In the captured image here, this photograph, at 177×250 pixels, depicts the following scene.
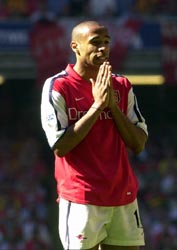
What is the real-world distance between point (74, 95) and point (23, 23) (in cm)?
1240

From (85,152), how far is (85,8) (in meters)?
13.6

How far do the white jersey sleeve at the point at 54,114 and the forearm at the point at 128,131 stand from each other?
0.24 meters

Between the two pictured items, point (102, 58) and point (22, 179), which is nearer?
point (102, 58)

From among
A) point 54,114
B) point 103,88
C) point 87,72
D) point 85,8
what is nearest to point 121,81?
point 87,72

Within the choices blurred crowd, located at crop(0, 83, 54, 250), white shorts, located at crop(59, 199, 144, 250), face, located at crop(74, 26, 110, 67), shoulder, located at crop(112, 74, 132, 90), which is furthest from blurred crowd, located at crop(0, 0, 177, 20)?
white shorts, located at crop(59, 199, 144, 250)

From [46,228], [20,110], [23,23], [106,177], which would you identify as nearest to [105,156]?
[106,177]

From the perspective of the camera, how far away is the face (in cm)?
448

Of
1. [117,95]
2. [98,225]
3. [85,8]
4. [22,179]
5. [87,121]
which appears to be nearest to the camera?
[87,121]

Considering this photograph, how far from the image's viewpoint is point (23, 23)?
1678cm

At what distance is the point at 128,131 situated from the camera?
4.50m

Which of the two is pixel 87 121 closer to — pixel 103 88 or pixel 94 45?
pixel 103 88

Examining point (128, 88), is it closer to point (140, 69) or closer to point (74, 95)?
point (74, 95)

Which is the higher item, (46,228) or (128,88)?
(128,88)

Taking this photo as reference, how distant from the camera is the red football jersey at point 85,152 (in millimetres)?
4504
